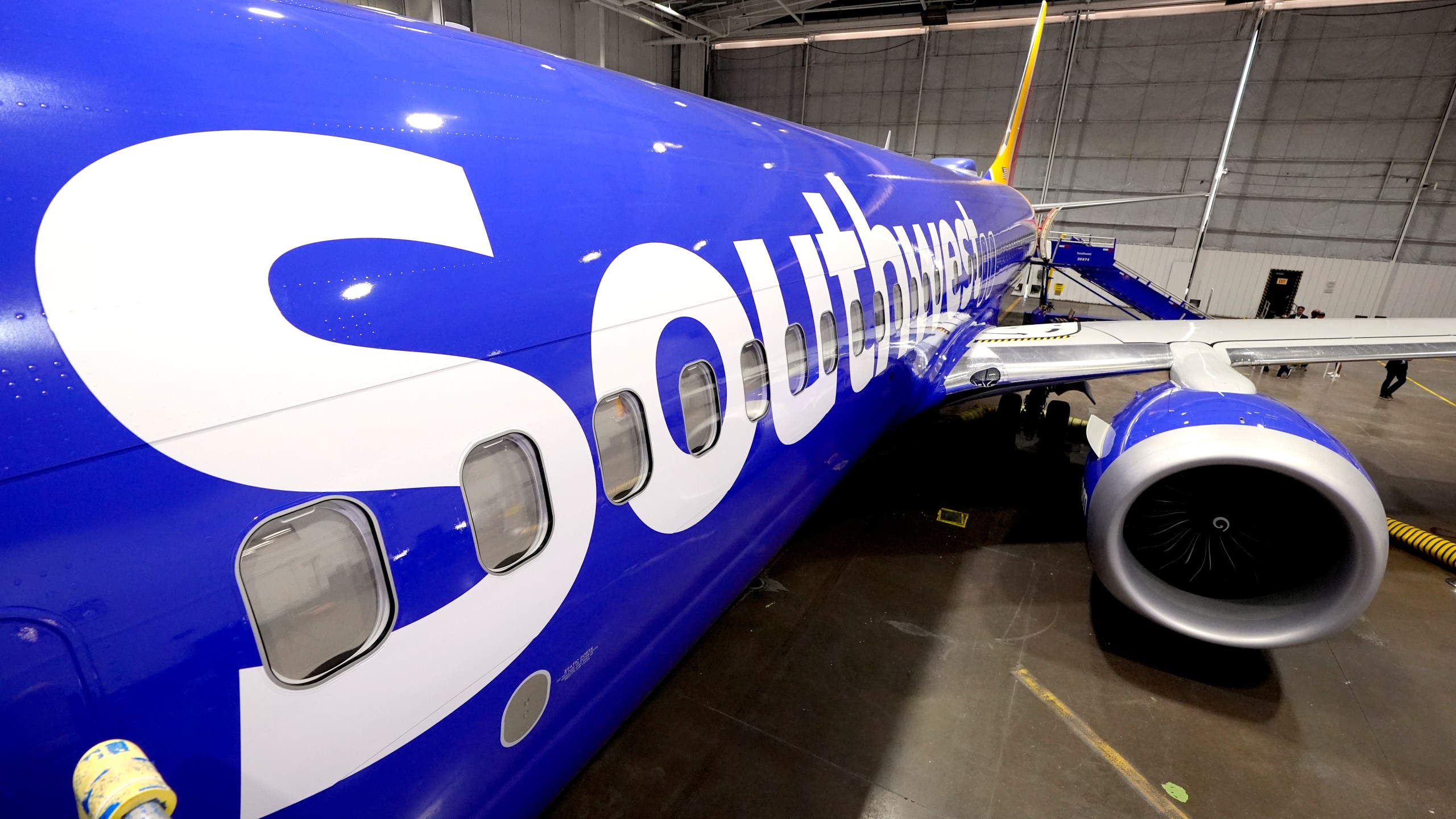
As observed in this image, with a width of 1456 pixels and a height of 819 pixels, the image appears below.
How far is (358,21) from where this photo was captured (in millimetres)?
2131

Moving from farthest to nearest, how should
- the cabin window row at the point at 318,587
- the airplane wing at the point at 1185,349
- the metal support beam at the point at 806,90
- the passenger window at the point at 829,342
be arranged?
the metal support beam at the point at 806,90 → the airplane wing at the point at 1185,349 → the passenger window at the point at 829,342 → the cabin window row at the point at 318,587

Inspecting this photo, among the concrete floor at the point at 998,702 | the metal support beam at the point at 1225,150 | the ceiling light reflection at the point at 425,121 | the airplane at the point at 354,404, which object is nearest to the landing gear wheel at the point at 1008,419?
the concrete floor at the point at 998,702

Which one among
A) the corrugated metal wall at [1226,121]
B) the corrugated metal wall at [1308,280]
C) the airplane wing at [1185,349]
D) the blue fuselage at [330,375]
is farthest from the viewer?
the corrugated metal wall at [1308,280]

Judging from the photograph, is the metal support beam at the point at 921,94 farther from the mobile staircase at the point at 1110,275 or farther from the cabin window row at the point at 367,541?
the cabin window row at the point at 367,541

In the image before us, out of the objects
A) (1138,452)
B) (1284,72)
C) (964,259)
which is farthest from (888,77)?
(1138,452)

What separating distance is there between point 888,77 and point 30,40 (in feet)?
93.3

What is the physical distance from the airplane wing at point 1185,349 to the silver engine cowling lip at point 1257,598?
77.7 inches

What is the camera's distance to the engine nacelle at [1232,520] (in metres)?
4.19

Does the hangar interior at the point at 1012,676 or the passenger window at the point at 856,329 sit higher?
the passenger window at the point at 856,329

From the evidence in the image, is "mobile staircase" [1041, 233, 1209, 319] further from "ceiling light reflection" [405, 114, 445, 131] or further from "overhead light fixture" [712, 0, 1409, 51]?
"ceiling light reflection" [405, 114, 445, 131]

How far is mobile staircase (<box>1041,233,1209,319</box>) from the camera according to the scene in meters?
18.1

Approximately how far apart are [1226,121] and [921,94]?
9.94 metres

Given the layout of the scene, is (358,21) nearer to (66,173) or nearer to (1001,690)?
(66,173)

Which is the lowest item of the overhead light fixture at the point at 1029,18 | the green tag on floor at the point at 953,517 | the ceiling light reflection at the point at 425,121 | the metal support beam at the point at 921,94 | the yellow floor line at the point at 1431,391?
the yellow floor line at the point at 1431,391
